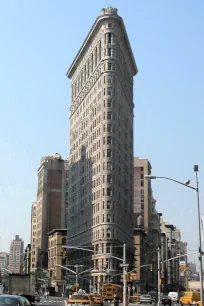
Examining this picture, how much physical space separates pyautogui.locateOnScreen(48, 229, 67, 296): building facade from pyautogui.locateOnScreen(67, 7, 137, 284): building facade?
19697 mm

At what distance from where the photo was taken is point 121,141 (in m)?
143

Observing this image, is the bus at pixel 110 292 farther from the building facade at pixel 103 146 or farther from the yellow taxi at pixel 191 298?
the building facade at pixel 103 146

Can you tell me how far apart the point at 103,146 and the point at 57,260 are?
61979mm

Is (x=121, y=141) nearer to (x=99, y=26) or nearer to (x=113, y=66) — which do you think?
(x=113, y=66)

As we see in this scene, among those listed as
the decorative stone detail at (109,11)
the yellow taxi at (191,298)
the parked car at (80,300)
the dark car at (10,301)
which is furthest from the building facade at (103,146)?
the dark car at (10,301)

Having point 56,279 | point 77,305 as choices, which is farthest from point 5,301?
point 56,279

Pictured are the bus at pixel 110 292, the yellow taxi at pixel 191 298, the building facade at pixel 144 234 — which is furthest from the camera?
the building facade at pixel 144 234

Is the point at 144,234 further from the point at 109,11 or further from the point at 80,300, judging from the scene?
the point at 80,300

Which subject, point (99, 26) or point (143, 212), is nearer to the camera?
point (99, 26)

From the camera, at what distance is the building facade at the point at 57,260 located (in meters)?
176

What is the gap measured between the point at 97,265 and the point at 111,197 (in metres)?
17.3

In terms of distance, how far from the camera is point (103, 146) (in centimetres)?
13550

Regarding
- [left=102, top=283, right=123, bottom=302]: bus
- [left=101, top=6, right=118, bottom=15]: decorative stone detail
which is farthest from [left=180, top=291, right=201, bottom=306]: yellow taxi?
[left=101, top=6, right=118, bottom=15]: decorative stone detail

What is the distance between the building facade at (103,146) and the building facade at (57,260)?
775 inches
